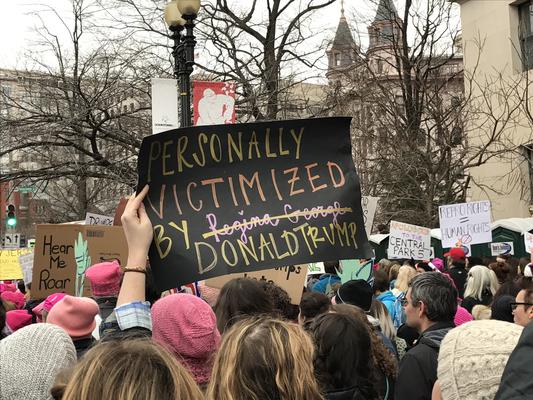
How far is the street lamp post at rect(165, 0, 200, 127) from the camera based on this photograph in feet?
30.1

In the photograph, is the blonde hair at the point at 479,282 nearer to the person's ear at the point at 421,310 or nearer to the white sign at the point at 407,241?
the person's ear at the point at 421,310

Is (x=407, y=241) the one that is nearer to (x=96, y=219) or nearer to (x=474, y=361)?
(x=96, y=219)

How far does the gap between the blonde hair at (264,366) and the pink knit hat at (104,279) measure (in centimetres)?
256

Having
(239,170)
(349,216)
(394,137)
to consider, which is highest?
(394,137)

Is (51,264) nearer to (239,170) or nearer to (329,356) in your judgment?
(239,170)

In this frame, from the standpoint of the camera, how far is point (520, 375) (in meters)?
1.67

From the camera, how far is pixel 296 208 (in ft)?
13.2

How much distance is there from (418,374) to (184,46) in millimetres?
7015

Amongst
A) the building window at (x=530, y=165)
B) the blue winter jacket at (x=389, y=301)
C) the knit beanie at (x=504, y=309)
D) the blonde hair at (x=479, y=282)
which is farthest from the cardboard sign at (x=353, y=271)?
the building window at (x=530, y=165)

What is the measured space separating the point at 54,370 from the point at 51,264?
4783 mm

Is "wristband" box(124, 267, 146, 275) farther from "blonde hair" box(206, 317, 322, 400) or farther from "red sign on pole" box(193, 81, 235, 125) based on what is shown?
"red sign on pole" box(193, 81, 235, 125)

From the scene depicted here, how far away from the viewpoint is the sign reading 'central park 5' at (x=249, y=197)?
3524mm

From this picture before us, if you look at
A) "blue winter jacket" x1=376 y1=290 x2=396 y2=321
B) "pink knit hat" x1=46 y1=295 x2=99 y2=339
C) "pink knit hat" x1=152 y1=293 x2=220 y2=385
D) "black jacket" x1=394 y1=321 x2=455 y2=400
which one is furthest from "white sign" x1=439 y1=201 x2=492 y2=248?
"pink knit hat" x1=152 y1=293 x2=220 y2=385

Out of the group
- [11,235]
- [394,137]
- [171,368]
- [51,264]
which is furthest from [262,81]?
[171,368]
